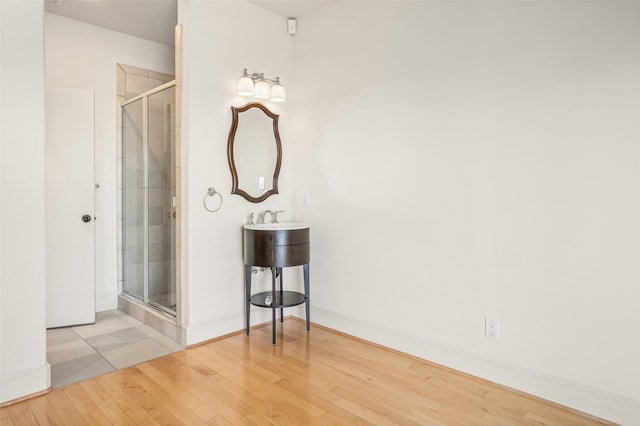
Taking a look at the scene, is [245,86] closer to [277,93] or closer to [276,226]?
[277,93]

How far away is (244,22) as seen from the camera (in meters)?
3.30

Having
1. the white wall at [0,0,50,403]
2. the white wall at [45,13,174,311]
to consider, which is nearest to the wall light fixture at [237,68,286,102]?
the white wall at [0,0,50,403]

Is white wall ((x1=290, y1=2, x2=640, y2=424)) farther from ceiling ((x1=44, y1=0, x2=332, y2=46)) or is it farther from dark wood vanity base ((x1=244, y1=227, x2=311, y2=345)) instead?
dark wood vanity base ((x1=244, y1=227, x2=311, y2=345))

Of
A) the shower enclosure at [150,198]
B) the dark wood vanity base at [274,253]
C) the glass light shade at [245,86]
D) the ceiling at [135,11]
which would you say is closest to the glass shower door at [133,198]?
the shower enclosure at [150,198]

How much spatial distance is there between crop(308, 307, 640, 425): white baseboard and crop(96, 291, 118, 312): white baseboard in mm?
2200

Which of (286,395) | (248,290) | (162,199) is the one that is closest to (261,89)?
(162,199)

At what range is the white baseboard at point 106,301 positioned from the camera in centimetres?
381

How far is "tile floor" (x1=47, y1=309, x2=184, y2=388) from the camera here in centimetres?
258

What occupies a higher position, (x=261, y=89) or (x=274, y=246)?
(x=261, y=89)

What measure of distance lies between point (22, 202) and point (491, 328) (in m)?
2.76

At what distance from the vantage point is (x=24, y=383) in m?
2.22

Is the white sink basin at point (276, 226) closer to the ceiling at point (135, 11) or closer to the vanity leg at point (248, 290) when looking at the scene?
the vanity leg at point (248, 290)

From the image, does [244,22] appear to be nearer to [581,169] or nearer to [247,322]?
[247,322]

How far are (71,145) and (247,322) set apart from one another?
2105 millimetres
